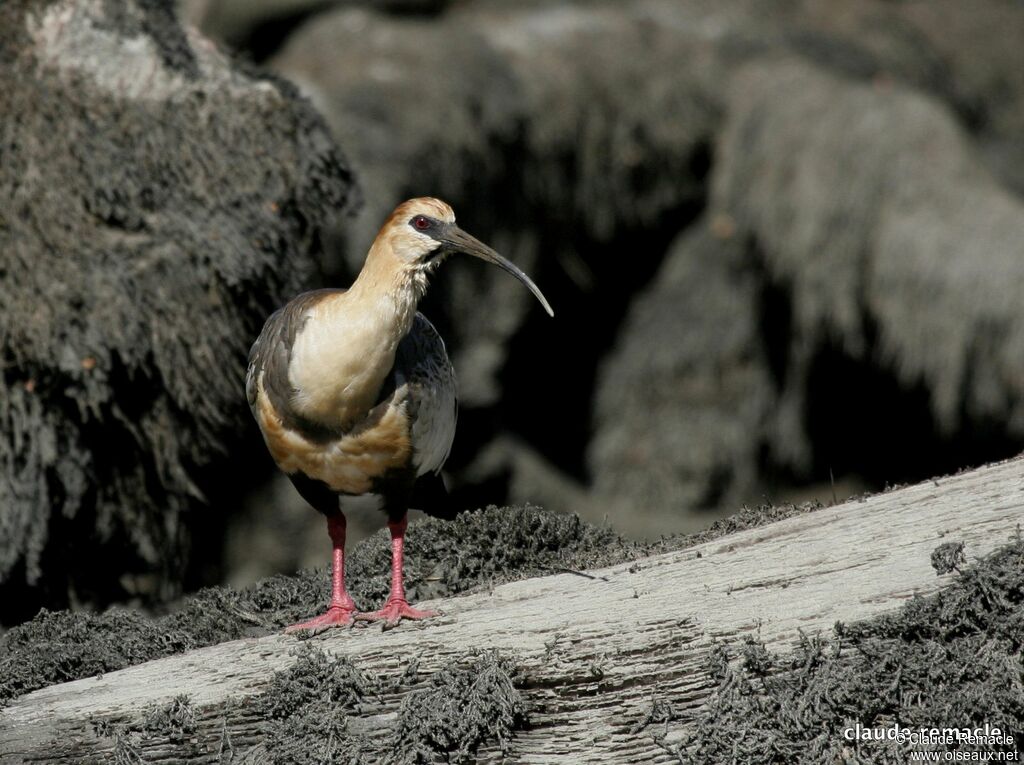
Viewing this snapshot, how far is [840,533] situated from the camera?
4652mm

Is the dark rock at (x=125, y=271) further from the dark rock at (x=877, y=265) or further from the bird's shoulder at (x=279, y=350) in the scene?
the dark rock at (x=877, y=265)

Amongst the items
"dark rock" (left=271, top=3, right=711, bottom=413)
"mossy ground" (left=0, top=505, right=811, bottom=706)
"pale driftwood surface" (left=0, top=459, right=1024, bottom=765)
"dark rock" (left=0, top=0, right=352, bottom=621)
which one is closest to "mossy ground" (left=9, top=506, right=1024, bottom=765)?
"pale driftwood surface" (left=0, top=459, right=1024, bottom=765)

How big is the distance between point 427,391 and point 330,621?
817mm

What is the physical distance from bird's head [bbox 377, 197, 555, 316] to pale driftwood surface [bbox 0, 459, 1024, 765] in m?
0.98

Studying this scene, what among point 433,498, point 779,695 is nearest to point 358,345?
point 433,498

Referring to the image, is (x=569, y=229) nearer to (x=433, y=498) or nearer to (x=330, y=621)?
(x=433, y=498)

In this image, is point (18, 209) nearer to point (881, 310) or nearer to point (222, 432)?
point (222, 432)

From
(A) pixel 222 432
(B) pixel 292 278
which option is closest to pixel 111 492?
(A) pixel 222 432

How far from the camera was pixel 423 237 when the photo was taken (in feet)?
15.7

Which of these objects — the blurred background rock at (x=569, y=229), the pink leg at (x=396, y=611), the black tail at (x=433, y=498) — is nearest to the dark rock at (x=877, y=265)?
the blurred background rock at (x=569, y=229)

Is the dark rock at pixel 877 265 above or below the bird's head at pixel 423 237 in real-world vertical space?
below

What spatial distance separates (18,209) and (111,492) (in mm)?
1555

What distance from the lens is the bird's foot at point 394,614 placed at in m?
4.80

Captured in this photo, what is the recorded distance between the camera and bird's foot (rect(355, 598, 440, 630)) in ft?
15.8
